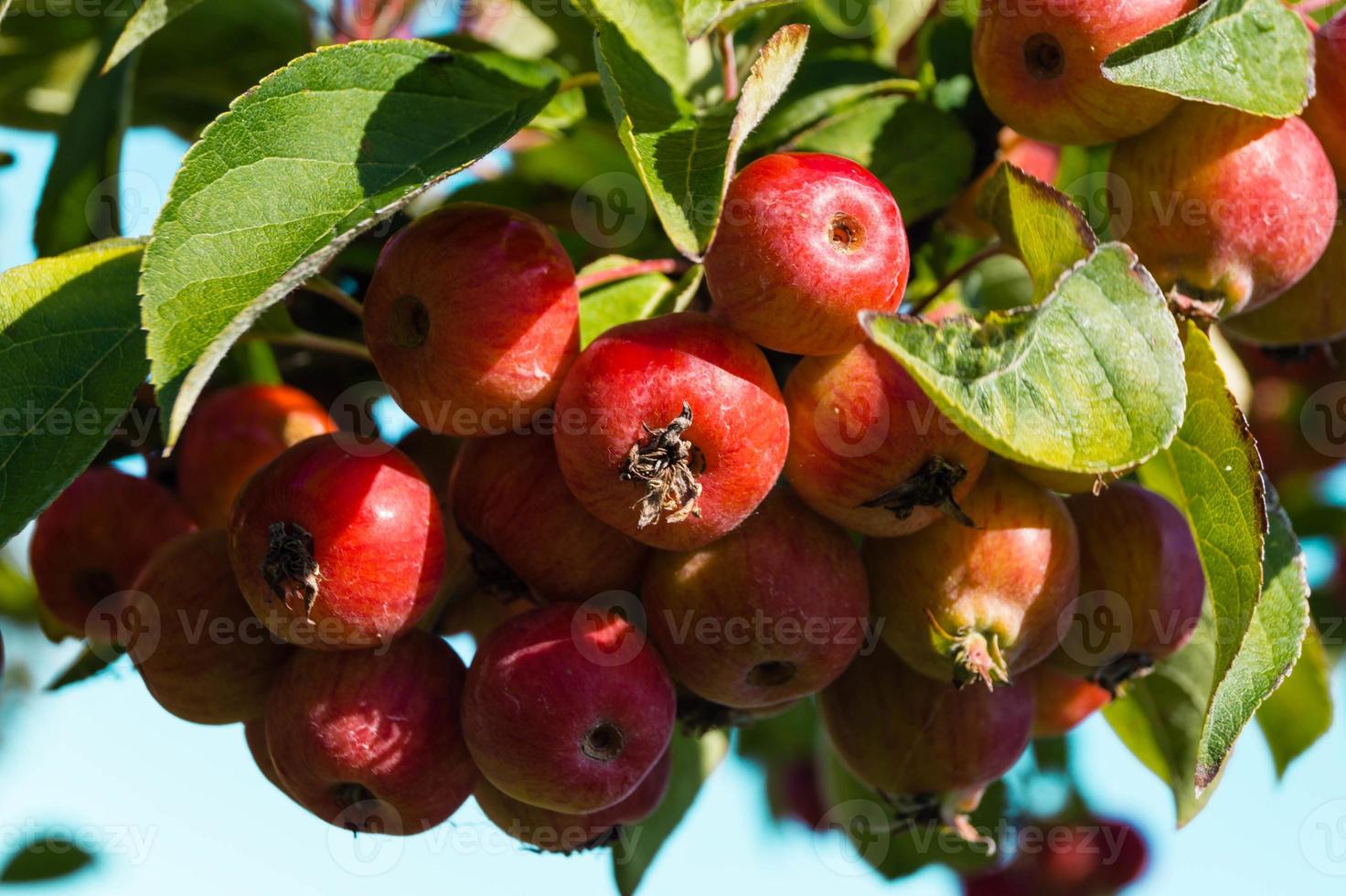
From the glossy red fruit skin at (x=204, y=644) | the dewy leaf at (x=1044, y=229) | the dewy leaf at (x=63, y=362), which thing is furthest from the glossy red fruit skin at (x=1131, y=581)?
the dewy leaf at (x=63, y=362)

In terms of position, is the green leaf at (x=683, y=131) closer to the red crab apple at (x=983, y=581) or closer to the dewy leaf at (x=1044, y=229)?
the dewy leaf at (x=1044, y=229)

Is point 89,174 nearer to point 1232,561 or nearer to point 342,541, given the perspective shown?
point 342,541

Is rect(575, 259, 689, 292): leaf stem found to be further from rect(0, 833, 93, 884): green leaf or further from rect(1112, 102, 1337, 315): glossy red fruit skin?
rect(0, 833, 93, 884): green leaf

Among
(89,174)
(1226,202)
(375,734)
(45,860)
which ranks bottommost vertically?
(45,860)

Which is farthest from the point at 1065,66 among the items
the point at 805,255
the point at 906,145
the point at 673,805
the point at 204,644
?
the point at 673,805

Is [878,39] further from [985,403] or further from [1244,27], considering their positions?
[985,403]
